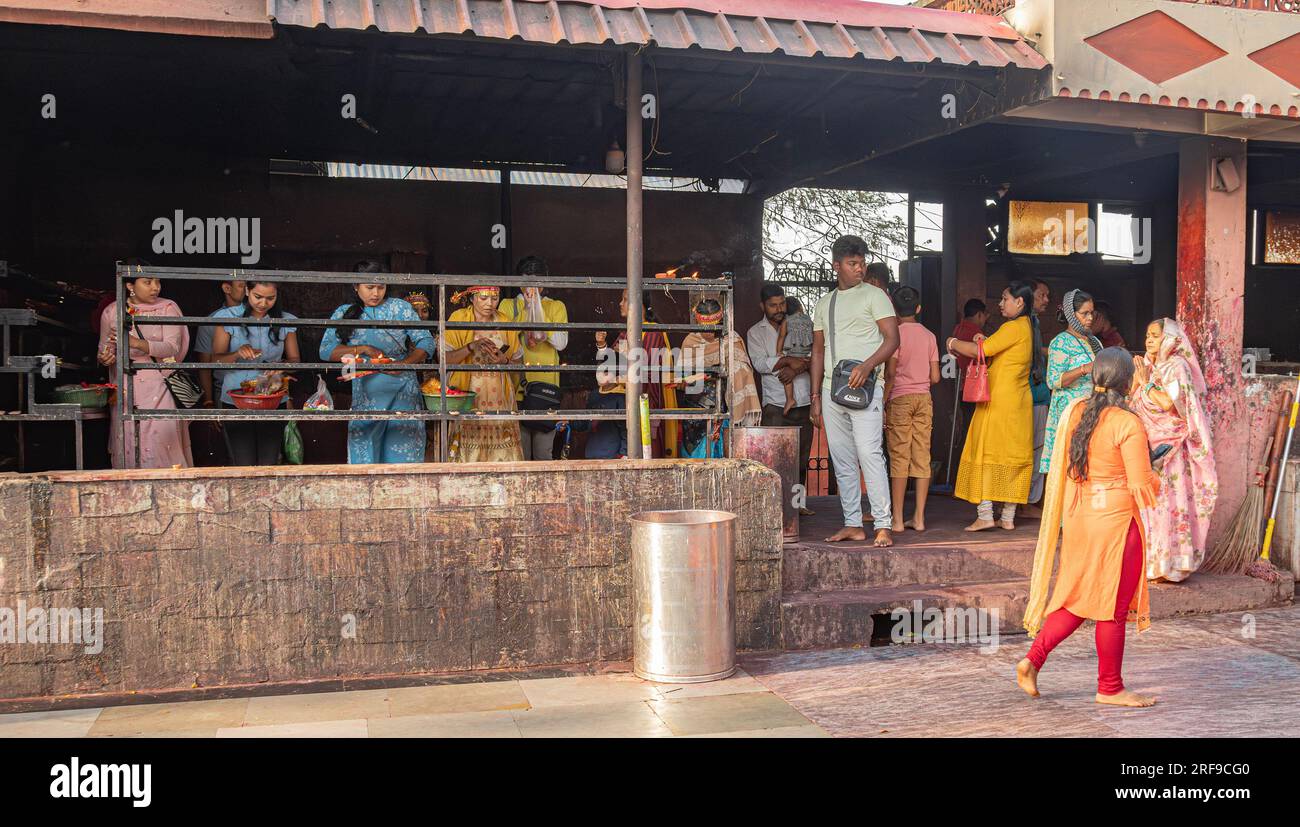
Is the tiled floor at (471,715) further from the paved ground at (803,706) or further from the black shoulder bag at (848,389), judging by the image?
the black shoulder bag at (848,389)

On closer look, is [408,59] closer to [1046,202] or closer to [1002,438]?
[1002,438]

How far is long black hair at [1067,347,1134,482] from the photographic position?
5273 millimetres

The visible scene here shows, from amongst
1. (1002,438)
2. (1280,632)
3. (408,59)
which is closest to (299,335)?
(408,59)

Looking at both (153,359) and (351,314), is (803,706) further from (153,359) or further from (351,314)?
(153,359)

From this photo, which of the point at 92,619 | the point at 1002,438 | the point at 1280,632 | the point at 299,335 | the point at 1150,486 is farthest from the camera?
the point at 299,335

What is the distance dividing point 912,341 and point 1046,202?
4.95 metres

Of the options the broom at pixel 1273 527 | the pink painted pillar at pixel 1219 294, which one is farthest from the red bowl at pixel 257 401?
the broom at pixel 1273 527

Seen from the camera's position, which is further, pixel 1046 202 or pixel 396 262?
pixel 1046 202

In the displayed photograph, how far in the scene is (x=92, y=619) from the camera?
5.51 m

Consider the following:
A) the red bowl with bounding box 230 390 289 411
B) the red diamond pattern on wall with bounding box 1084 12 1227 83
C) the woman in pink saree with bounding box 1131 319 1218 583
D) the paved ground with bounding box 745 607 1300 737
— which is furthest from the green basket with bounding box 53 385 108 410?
the woman in pink saree with bounding box 1131 319 1218 583

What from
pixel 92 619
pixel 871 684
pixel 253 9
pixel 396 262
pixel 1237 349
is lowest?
pixel 871 684

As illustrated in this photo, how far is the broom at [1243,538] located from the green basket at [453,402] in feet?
17.5

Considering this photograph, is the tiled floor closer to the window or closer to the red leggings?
the red leggings

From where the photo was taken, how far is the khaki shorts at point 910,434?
7.86 metres
